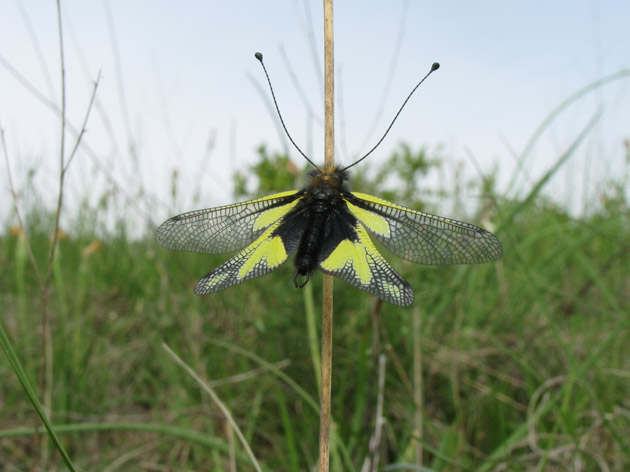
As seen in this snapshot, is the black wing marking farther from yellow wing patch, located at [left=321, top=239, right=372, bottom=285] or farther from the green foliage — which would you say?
the green foliage

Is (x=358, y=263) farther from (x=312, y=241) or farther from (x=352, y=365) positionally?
(x=352, y=365)

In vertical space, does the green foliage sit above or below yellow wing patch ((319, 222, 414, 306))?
below

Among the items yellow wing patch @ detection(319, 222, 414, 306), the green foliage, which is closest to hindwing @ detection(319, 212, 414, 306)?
yellow wing patch @ detection(319, 222, 414, 306)

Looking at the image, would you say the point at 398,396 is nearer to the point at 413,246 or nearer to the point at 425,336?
the point at 425,336

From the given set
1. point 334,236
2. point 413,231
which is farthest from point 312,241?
point 413,231

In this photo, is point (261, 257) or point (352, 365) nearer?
point (261, 257)

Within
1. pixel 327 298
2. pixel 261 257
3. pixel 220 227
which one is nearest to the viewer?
pixel 327 298
